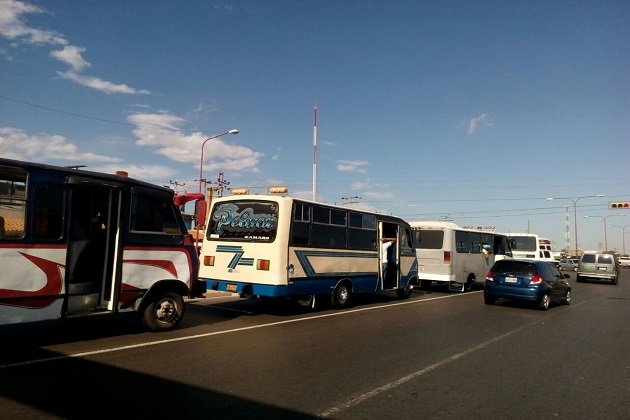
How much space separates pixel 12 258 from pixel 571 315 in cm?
1342

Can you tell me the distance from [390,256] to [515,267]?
3878 mm

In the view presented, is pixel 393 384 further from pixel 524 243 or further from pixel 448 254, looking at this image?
pixel 524 243

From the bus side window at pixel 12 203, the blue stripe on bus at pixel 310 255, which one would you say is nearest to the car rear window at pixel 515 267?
the blue stripe on bus at pixel 310 255

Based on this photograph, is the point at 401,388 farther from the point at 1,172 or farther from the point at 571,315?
the point at 571,315

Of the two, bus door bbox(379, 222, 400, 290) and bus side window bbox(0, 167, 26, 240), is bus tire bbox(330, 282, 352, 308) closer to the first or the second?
bus door bbox(379, 222, 400, 290)

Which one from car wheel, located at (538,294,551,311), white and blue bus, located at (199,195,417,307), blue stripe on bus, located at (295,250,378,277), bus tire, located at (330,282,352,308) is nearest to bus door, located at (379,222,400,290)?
white and blue bus, located at (199,195,417,307)

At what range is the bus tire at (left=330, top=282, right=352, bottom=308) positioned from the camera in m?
12.9

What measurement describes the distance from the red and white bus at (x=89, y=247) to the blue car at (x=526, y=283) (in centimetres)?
957

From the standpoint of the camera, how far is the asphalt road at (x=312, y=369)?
4.95 metres

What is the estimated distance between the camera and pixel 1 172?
6.42 metres

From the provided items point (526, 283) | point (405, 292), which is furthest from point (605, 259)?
point (405, 292)

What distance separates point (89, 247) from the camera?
799cm

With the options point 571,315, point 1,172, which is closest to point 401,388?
point 1,172

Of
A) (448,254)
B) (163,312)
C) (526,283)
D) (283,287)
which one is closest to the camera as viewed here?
(163,312)
